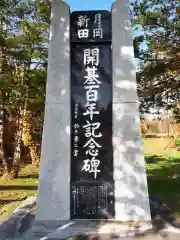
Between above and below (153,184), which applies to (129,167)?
above

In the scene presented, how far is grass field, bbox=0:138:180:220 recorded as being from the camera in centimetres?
529

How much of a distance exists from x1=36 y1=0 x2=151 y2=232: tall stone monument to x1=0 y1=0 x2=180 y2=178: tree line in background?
8.79 ft

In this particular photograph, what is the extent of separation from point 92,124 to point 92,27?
127 centimetres

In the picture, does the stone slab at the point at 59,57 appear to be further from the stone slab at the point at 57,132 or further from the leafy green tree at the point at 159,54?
the leafy green tree at the point at 159,54

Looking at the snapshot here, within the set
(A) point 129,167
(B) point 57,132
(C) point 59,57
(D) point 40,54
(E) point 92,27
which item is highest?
(D) point 40,54

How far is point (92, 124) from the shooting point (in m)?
3.89

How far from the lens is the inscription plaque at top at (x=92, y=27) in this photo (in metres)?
3.98

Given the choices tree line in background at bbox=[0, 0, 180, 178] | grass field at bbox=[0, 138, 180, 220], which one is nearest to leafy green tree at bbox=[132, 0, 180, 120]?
tree line in background at bbox=[0, 0, 180, 178]

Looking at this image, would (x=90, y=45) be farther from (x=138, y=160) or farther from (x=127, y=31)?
(x=138, y=160)

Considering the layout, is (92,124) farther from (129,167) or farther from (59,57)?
(59,57)

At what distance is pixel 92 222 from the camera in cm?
368

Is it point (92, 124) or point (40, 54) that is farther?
point (40, 54)

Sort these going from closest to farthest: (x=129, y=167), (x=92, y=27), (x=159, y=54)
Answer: (x=129, y=167) < (x=92, y=27) < (x=159, y=54)

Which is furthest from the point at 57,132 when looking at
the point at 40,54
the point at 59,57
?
the point at 40,54
